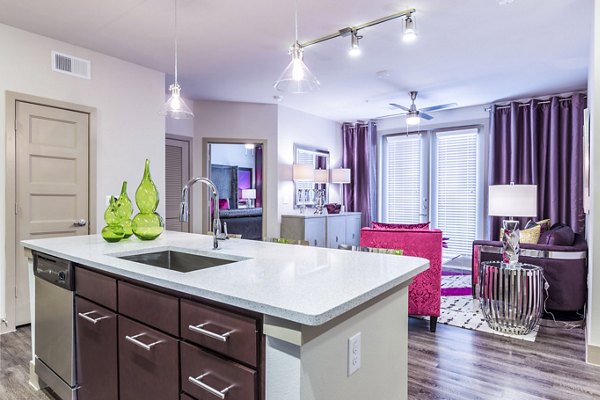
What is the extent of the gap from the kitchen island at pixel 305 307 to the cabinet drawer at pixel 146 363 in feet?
0.14

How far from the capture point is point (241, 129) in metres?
5.96

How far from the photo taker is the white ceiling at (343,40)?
292 cm

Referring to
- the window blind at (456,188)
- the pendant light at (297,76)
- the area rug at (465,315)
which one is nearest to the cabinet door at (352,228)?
the window blind at (456,188)

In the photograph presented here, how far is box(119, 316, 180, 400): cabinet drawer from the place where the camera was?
4.44 feet

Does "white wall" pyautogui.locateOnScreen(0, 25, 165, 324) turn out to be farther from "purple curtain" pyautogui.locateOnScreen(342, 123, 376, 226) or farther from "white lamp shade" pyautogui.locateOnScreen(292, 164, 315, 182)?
"purple curtain" pyautogui.locateOnScreen(342, 123, 376, 226)

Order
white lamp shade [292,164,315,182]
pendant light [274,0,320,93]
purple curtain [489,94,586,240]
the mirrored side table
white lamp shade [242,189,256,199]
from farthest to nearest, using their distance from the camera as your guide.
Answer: white lamp shade [242,189,256,199] → white lamp shade [292,164,315,182] → purple curtain [489,94,586,240] → the mirrored side table → pendant light [274,0,320,93]

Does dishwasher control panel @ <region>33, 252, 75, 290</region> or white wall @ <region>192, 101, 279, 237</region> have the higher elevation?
white wall @ <region>192, 101, 279, 237</region>

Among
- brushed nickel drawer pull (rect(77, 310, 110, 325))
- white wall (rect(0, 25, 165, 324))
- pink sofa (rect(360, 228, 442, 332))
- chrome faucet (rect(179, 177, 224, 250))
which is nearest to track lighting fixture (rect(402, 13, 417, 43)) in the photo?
pink sofa (rect(360, 228, 442, 332))

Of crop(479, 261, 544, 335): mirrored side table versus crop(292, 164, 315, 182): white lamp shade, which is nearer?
crop(479, 261, 544, 335): mirrored side table

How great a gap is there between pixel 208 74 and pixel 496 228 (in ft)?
16.0

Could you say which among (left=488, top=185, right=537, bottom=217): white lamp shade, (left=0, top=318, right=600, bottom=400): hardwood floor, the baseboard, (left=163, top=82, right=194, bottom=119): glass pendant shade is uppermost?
(left=163, top=82, right=194, bottom=119): glass pendant shade

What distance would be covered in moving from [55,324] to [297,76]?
1.97 metres

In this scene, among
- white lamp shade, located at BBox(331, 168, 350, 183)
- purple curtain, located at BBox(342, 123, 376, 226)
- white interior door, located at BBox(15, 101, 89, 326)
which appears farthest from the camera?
purple curtain, located at BBox(342, 123, 376, 226)

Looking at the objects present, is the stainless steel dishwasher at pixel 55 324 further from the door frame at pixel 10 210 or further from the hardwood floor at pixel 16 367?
the door frame at pixel 10 210
